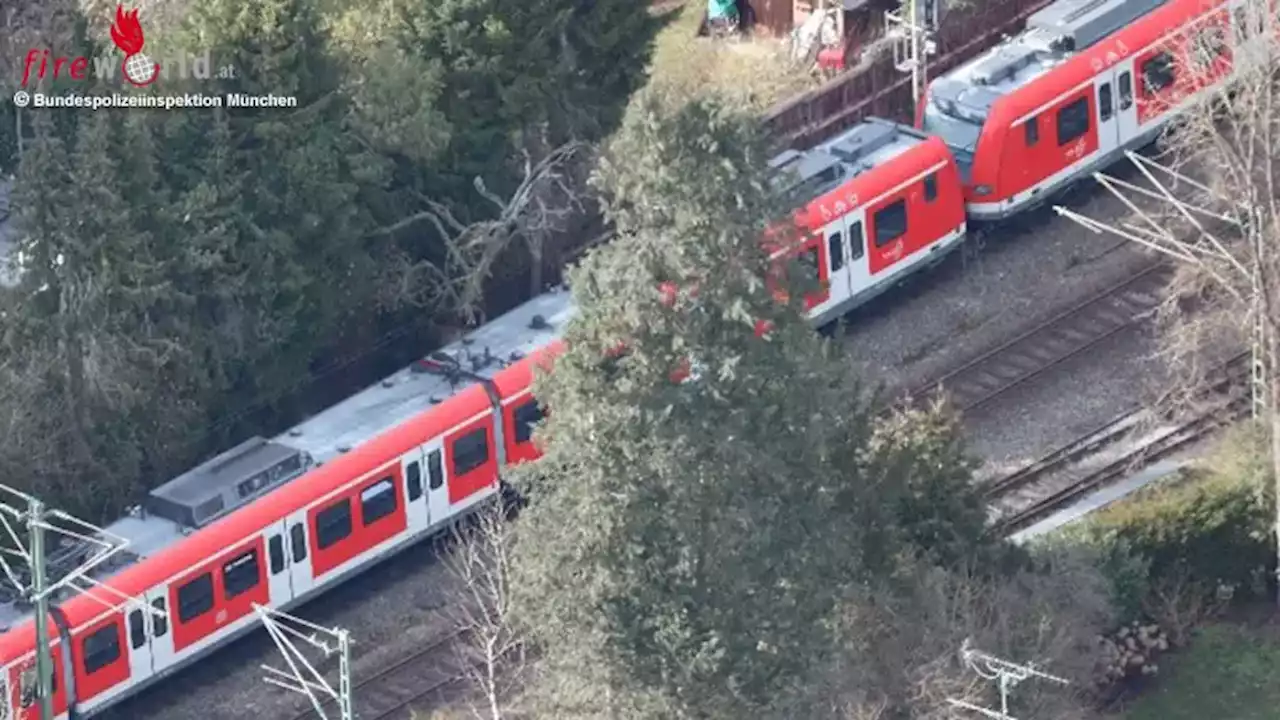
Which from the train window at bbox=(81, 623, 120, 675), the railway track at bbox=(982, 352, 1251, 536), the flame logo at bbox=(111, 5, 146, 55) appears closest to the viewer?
the train window at bbox=(81, 623, 120, 675)

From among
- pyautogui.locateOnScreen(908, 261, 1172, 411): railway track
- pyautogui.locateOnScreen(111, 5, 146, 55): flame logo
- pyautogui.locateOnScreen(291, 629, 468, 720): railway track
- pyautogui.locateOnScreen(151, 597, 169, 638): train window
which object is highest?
pyautogui.locateOnScreen(111, 5, 146, 55): flame logo

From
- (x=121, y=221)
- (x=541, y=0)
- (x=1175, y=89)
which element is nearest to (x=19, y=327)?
(x=121, y=221)

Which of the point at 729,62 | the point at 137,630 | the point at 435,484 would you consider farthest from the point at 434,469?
the point at 729,62

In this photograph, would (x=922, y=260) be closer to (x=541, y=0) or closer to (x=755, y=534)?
(x=541, y=0)

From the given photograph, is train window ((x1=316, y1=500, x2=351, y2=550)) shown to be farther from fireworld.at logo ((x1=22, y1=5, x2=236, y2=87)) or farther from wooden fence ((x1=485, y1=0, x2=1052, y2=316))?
wooden fence ((x1=485, y1=0, x2=1052, y2=316))

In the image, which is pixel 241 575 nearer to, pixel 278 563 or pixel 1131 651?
pixel 278 563

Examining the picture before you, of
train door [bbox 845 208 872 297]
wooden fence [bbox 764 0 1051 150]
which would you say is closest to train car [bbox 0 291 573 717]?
train door [bbox 845 208 872 297]

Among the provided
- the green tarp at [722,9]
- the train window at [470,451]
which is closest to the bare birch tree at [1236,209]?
the train window at [470,451]
